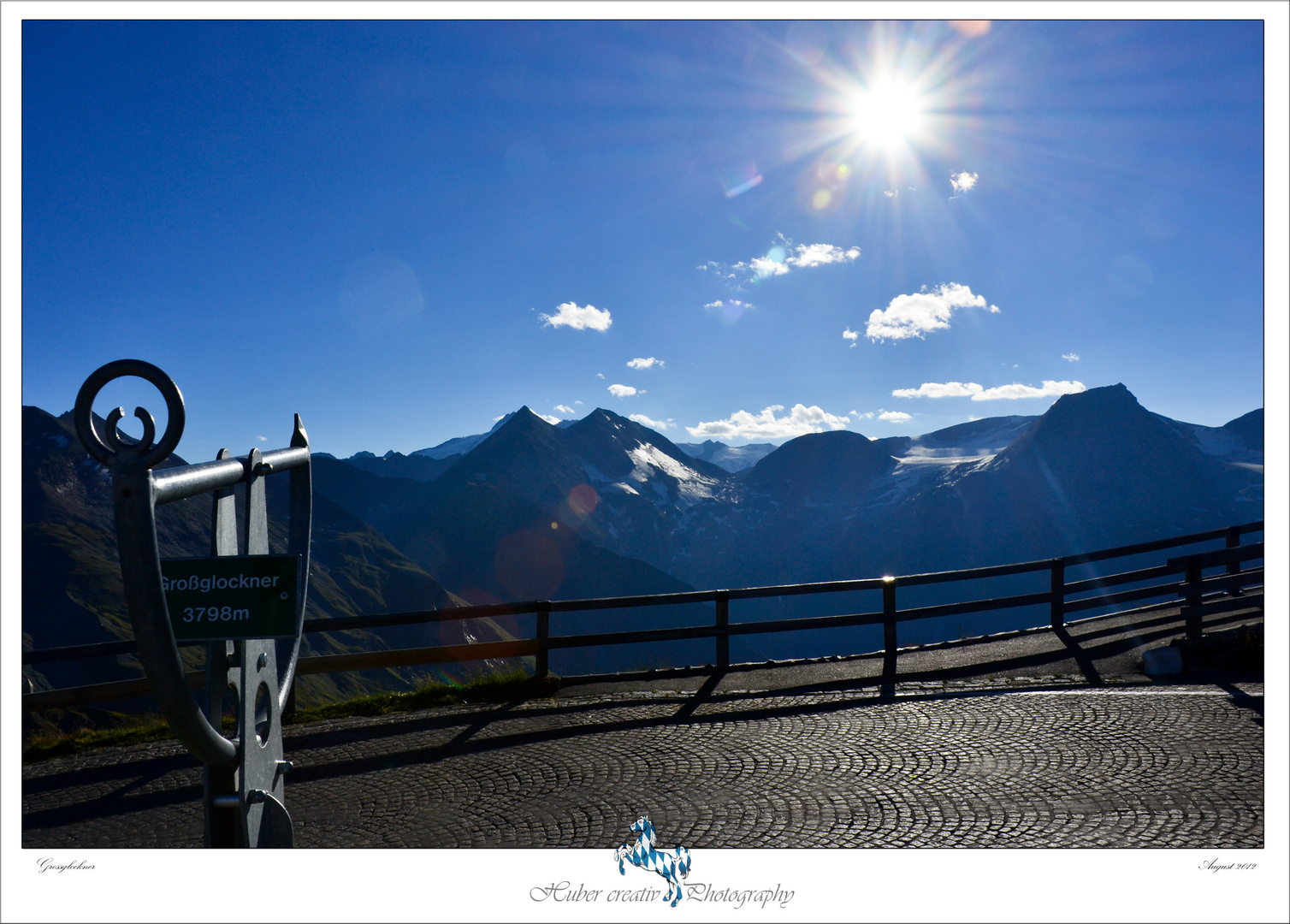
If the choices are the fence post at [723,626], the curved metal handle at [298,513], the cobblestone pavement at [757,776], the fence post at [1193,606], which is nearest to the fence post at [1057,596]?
the fence post at [1193,606]

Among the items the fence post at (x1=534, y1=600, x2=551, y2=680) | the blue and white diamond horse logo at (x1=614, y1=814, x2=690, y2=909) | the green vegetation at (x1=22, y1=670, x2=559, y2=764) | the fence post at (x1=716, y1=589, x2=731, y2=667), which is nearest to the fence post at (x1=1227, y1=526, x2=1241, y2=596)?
the fence post at (x1=716, y1=589, x2=731, y2=667)

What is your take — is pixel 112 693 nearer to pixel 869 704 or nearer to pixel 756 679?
pixel 756 679

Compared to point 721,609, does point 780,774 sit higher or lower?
lower

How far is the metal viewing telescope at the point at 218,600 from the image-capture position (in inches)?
90.8

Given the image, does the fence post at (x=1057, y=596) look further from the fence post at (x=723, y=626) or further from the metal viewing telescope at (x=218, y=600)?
the metal viewing telescope at (x=218, y=600)

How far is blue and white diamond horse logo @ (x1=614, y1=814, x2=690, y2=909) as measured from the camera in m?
4.05

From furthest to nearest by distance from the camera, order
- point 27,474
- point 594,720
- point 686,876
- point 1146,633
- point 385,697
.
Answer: point 27,474 → point 1146,633 → point 385,697 → point 594,720 → point 686,876

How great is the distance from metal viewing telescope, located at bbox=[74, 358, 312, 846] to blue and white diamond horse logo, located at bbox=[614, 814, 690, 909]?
6.31 ft

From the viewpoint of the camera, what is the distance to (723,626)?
9125mm

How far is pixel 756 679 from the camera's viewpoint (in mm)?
8773

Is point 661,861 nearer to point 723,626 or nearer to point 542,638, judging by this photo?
point 542,638

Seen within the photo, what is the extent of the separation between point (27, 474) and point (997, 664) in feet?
759

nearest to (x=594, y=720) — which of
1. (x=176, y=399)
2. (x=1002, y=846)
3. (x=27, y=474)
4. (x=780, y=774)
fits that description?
(x=780, y=774)

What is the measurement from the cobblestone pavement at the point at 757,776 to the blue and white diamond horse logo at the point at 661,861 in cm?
27
